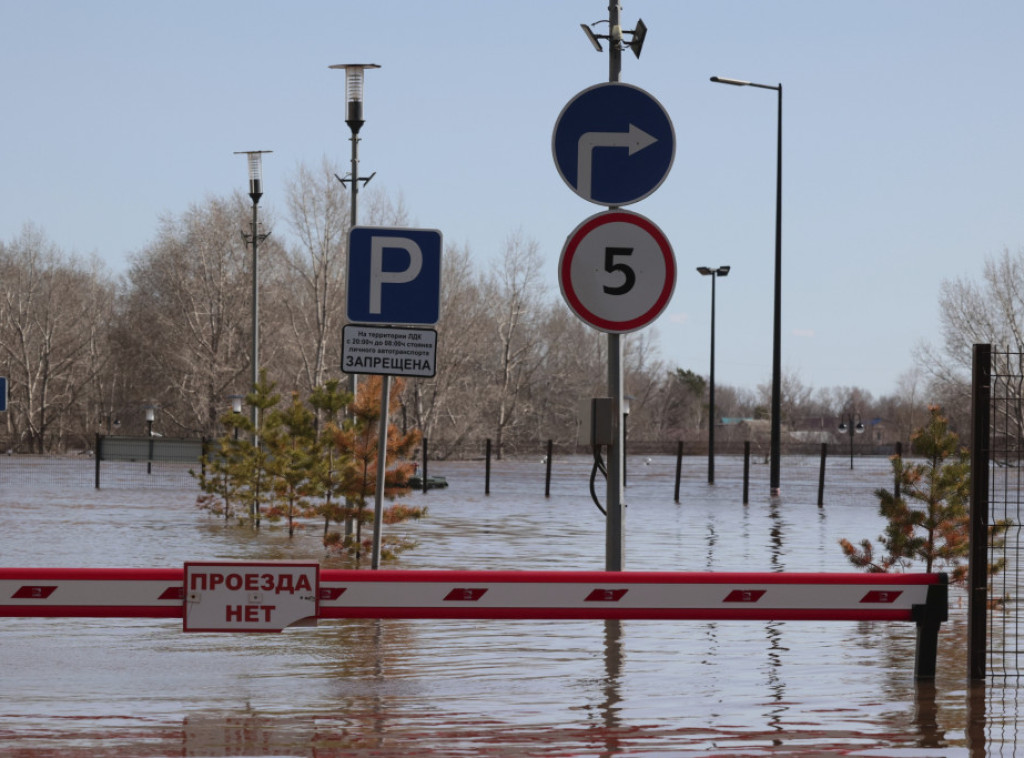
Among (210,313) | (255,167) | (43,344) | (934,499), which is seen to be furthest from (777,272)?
(43,344)

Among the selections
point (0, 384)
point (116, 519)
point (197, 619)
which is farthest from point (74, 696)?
point (116, 519)

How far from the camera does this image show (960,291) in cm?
7375

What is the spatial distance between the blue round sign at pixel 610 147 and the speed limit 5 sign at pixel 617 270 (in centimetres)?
26

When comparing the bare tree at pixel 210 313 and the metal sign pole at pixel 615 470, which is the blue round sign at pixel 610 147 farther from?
the bare tree at pixel 210 313

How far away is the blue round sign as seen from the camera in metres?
8.73

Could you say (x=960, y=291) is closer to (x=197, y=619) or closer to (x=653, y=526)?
(x=653, y=526)

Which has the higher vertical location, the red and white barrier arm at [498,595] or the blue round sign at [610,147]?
the blue round sign at [610,147]

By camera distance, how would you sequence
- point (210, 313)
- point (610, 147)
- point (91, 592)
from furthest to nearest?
point (210, 313) < point (610, 147) < point (91, 592)

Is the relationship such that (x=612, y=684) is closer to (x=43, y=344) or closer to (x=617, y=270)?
(x=617, y=270)

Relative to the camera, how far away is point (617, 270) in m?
8.59

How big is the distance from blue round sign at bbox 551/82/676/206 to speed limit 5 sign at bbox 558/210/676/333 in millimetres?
264

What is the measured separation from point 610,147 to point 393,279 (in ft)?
6.90

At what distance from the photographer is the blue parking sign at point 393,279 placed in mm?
10102

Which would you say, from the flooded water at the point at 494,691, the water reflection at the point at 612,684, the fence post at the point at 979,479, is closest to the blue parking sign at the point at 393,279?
the flooded water at the point at 494,691
